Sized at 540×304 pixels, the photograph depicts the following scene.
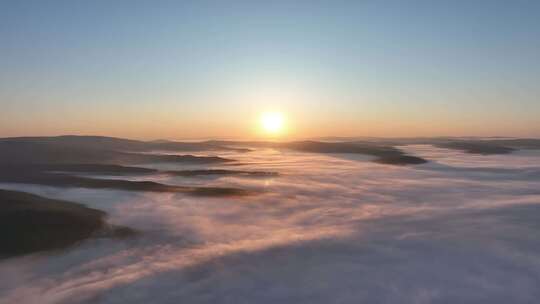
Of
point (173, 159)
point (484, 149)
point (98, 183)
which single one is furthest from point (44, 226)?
point (484, 149)

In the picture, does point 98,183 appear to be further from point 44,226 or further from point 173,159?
point 173,159

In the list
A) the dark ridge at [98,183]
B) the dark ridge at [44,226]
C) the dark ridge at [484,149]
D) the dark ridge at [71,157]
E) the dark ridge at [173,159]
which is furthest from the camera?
the dark ridge at [484,149]

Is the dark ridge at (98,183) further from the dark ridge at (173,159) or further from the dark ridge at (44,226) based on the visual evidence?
the dark ridge at (173,159)

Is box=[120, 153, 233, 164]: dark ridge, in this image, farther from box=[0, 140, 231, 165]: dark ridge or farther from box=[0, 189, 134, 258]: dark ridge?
box=[0, 189, 134, 258]: dark ridge

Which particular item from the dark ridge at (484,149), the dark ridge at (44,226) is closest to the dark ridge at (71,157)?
the dark ridge at (44,226)

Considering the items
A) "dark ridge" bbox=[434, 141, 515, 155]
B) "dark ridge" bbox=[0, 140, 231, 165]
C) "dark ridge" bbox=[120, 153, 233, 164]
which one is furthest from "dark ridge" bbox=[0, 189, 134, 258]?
"dark ridge" bbox=[434, 141, 515, 155]

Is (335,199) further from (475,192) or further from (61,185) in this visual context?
(61,185)
